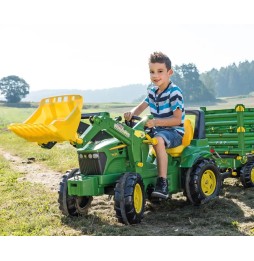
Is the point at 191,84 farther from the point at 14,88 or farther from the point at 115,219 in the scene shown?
the point at 115,219

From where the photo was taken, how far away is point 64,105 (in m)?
5.79

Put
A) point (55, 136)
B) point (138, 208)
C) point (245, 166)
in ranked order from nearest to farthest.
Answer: point (55, 136) → point (138, 208) → point (245, 166)

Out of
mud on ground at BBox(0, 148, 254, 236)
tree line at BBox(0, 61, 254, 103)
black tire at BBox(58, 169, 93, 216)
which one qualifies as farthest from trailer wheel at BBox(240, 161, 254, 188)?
tree line at BBox(0, 61, 254, 103)

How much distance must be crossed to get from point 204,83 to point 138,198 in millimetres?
116723

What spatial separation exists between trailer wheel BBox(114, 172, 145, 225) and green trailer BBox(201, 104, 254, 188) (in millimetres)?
3171

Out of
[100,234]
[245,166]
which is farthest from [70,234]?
[245,166]

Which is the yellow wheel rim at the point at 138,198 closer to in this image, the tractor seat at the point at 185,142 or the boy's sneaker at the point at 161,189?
the boy's sneaker at the point at 161,189

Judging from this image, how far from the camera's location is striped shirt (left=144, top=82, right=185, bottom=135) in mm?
6270

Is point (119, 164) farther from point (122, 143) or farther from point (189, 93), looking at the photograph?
point (189, 93)

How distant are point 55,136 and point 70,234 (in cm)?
119

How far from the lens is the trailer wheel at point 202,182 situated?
22.0ft

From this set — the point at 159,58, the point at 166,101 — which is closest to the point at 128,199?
the point at 166,101

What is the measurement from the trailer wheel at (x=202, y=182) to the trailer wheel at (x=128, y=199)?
1.19 metres

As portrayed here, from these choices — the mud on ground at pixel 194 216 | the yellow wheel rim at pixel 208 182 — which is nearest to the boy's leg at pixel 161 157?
the mud on ground at pixel 194 216
